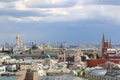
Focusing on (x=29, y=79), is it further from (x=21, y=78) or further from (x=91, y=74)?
(x=91, y=74)

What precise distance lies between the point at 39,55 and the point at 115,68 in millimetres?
96606

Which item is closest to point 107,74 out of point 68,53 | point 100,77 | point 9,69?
point 100,77

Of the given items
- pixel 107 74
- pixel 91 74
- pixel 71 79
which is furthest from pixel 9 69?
pixel 71 79

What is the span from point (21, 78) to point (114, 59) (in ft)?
294

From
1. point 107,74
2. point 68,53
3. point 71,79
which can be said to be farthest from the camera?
point 68,53

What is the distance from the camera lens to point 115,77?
8769 centimetres

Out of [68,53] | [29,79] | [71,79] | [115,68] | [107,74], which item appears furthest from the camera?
[68,53]

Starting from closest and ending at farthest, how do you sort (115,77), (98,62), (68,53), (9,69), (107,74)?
(115,77)
(107,74)
(9,69)
(98,62)
(68,53)

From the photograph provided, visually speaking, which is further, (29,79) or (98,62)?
(98,62)

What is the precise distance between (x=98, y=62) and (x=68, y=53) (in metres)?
65.1

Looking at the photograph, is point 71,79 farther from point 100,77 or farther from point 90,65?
point 90,65

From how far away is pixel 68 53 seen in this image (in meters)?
198

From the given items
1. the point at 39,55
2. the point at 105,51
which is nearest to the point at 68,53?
the point at 39,55

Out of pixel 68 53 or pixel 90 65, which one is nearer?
pixel 90 65
